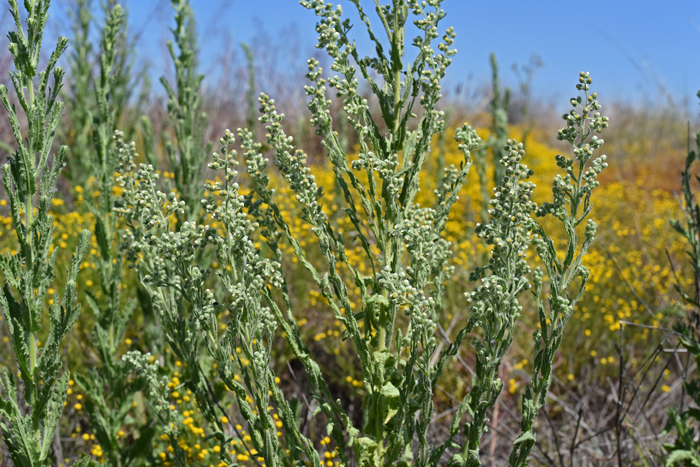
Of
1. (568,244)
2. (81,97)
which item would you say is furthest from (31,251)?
(81,97)

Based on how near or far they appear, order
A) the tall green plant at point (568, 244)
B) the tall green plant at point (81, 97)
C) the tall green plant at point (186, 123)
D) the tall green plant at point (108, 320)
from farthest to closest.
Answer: the tall green plant at point (81, 97), the tall green plant at point (186, 123), the tall green plant at point (108, 320), the tall green plant at point (568, 244)

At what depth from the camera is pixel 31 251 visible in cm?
175

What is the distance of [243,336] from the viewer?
169 centimetres

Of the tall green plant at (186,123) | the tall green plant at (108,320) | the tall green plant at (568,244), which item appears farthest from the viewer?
the tall green plant at (186,123)

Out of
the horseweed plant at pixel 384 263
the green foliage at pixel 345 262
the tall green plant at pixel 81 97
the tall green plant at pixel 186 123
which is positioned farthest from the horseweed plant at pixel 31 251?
the tall green plant at pixel 81 97

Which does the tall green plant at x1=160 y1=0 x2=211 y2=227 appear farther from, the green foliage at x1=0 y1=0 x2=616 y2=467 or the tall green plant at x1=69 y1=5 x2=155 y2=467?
the green foliage at x1=0 y1=0 x2=616 y2=467

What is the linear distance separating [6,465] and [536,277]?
2987mm

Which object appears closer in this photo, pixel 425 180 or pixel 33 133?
pixel 33 133

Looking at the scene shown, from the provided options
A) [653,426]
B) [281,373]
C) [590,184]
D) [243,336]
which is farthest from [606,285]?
[243,336]

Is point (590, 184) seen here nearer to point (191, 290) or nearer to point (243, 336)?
point (243, 336)

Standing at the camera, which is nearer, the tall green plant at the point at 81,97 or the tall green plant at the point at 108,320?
the tall green plant at the point at 108,320

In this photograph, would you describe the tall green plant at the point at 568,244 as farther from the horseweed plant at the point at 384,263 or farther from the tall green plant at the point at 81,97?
the tall green plant at the point at 81,97

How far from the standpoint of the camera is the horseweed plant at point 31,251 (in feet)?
5.58

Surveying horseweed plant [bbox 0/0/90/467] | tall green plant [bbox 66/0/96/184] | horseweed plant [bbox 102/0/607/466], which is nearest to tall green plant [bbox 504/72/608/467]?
horseweed plant [bbox 102/0/607/466]
